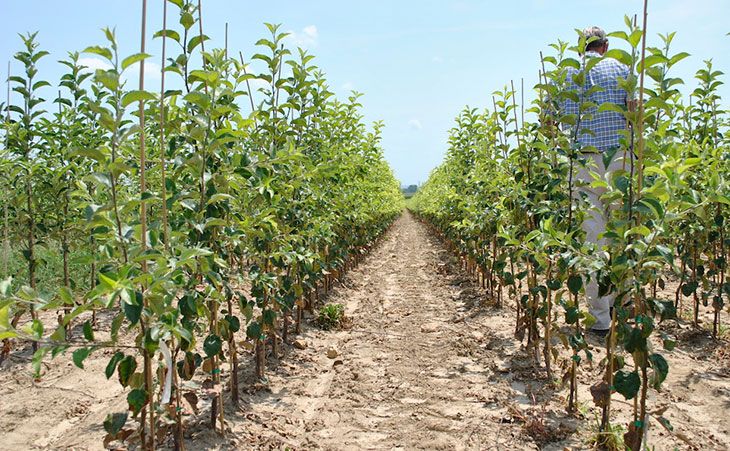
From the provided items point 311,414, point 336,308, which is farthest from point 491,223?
point 311,414

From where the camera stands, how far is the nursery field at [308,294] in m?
2.24

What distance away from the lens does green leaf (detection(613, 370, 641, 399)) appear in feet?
8.20

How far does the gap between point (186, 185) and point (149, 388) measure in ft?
3.66

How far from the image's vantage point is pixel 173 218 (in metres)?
3.28

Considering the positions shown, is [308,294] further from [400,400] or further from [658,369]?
[658,369]

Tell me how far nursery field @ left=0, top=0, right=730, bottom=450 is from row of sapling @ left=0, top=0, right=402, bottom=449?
0.02 m

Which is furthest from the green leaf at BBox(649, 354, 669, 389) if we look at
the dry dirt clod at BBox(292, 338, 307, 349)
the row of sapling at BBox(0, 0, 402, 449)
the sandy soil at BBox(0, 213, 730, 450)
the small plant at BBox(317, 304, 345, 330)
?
the small plant at BBox(317, 304, 345, 330)

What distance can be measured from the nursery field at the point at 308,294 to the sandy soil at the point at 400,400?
20 millimetres

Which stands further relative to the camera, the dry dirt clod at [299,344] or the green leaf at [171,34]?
the dry dirt clod at [299,344]

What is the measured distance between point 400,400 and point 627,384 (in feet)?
6.09

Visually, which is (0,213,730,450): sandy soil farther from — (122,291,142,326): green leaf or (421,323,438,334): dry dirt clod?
(122,291,142,326): green leaf

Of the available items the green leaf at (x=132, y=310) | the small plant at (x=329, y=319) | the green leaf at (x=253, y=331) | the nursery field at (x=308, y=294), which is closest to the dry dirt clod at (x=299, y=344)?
the nursery field at (x=308, y=294)

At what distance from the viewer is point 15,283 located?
7.52m

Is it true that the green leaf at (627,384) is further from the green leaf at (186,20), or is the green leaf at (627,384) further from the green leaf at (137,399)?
the green leaf at (186,20)
